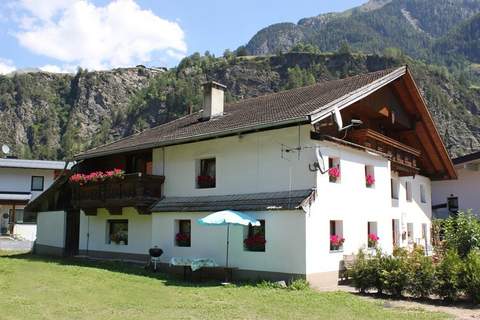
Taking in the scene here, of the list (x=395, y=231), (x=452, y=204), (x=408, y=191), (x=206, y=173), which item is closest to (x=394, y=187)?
(x=408, y=191)

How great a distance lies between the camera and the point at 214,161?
1923 cm

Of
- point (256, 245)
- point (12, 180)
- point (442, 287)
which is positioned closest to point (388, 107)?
point (256, 245)

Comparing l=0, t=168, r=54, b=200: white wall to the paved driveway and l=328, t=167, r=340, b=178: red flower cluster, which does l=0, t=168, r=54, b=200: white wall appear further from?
l=328, t=167, r=340, b=178: red flower cluster

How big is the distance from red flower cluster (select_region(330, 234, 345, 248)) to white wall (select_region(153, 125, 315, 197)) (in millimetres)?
1997

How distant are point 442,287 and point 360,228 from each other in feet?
18.7

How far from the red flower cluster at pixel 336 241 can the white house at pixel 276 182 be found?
116 mm

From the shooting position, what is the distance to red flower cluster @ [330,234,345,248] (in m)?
16.8

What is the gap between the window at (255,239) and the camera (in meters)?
16.3

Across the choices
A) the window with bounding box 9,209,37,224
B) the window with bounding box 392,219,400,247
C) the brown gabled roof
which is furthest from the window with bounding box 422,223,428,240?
the window with bounding box 9,209,37,224

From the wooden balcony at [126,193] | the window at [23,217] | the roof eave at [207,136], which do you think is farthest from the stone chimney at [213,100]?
the window at [23,217]

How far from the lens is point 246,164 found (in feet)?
58.2

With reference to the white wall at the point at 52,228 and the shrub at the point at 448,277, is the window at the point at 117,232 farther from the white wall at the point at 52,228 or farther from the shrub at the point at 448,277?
the shrub at the point at 448,277

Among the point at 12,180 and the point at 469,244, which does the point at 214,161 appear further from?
the point at 12,180

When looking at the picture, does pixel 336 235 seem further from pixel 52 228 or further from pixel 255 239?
pixel 52 228
